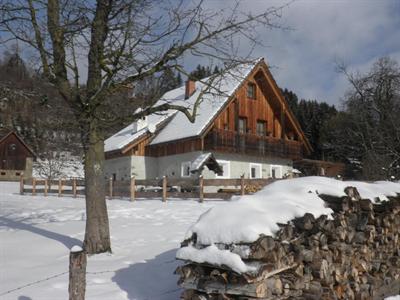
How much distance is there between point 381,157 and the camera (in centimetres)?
2822

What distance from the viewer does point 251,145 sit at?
31500 millimetres

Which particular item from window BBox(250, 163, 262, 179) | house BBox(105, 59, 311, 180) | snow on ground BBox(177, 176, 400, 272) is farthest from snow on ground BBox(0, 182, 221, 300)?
window BBox(250, 163, 262, 179)

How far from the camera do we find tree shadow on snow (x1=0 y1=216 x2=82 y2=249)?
399 inches

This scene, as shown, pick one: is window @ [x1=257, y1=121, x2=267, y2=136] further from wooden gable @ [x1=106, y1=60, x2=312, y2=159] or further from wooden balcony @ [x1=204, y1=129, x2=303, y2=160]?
wooden balcony @ [x1=204, y1=129, x2=303, y2=160]

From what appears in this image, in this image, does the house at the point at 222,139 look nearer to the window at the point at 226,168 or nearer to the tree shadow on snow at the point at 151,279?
the window at the point at 226,168

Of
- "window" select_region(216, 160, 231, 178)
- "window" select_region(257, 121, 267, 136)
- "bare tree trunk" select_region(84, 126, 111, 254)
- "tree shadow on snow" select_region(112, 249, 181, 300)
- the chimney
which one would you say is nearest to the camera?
"tree shadow on snow" select_region(112, 249, 181, 300)

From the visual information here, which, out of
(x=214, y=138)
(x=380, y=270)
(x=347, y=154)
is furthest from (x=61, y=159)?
(x=380, y=270)

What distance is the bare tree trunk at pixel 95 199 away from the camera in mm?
8742

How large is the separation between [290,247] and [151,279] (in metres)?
2.56

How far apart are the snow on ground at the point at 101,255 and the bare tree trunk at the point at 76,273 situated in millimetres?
1236

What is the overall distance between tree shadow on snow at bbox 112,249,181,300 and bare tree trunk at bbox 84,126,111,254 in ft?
3.89

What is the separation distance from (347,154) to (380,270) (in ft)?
147

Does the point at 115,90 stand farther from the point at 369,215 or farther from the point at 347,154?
the point at 347,154

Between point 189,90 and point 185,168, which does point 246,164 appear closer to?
point 185,168
